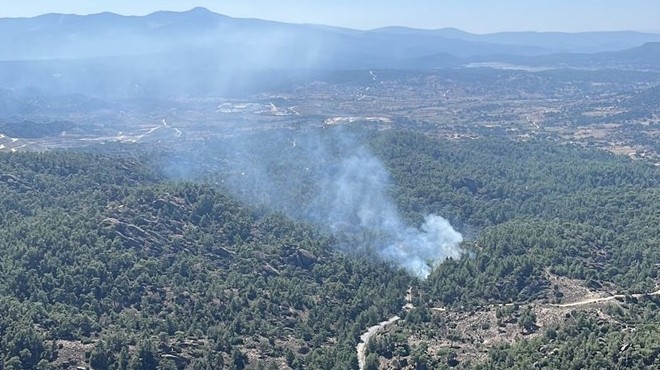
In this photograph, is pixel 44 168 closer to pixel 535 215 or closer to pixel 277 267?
pixel 277 267

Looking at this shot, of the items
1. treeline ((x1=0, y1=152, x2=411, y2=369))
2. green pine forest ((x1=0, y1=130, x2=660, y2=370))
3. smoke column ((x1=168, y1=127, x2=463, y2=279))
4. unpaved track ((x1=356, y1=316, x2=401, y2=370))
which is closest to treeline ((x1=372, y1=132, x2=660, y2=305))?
green pine forest ((x1=0, y1=130, x2=660, y2=370))

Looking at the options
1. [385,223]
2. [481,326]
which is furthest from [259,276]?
[385,223]

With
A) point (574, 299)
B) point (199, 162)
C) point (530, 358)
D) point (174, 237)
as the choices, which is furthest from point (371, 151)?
point (530, 358)

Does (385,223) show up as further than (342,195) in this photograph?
No

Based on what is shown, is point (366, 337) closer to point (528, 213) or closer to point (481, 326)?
point (481, 326)

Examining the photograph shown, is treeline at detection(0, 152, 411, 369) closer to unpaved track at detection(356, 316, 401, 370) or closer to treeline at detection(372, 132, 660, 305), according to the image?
unpaved track at detection(356, 316, 401, 370)

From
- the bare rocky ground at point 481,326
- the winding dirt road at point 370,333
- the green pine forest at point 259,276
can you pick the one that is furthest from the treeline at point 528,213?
the winding dirt road at point 370,333

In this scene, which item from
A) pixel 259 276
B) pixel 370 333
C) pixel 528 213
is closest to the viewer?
pixel 370 333
